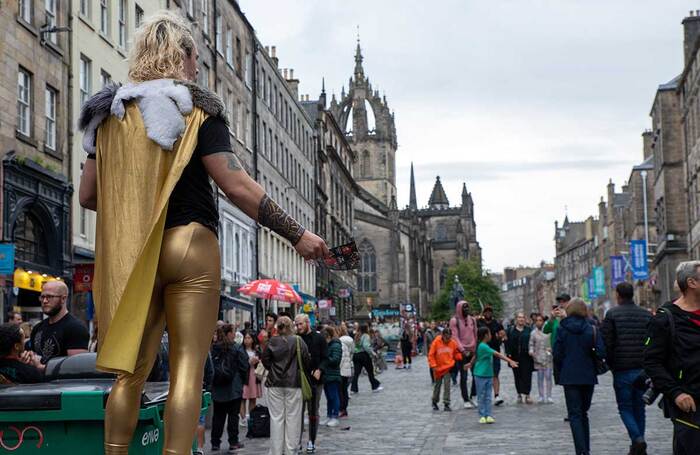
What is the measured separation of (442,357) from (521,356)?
6.53ft

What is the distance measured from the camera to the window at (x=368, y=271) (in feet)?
375

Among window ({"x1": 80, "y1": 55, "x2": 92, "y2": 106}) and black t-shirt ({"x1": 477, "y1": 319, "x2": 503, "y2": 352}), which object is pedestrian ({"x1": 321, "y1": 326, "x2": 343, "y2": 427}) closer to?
black t-shirt ({"x1": 477, "y1": 319, "x2": 503, "y2": 352})

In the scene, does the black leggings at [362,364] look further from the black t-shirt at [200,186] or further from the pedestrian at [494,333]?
the black t-shirt at [200,186]

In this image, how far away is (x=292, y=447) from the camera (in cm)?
1423

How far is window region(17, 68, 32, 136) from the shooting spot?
83.5 feet

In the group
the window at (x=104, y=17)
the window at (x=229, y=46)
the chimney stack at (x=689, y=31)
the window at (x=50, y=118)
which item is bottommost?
the window at (x=50, y=118)

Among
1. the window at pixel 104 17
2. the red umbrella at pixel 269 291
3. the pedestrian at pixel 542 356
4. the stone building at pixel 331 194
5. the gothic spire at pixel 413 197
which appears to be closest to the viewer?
the pedestrian at pixel 542 356

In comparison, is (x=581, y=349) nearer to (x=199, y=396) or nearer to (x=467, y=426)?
(x=467, y=426)

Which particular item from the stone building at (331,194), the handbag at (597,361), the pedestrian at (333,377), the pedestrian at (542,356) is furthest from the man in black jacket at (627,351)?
the stone building at (331,194)

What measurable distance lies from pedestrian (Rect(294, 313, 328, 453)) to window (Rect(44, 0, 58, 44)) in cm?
1317

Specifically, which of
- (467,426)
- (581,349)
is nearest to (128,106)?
(581,349)

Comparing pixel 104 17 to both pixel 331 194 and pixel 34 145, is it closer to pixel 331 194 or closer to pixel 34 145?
pixel 34 145

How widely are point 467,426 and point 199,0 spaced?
27992mm

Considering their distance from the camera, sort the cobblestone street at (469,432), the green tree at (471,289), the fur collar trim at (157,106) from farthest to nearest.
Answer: the green tree at (471,289), the cobblestone street at (469,432), the fur collar trim at (157,106)
